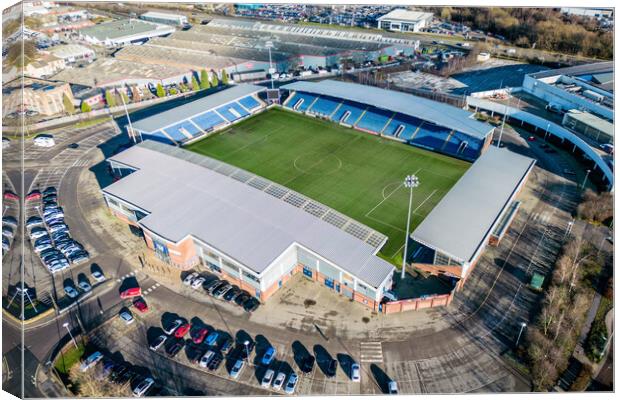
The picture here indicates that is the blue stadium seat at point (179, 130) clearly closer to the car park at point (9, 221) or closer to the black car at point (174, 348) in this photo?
the car park at point (9, 221)

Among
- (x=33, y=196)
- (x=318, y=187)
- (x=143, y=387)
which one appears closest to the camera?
(x=143, y=387)

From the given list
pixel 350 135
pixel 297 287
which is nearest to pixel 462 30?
pixel 350 135

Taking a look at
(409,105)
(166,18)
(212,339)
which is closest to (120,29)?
(166,18)

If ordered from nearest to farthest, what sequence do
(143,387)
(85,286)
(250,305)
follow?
(143,387) → (250,305) → (85,286)

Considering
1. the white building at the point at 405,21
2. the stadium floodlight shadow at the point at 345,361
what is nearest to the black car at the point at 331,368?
the stadium floodlight shadow at the point at 345,361

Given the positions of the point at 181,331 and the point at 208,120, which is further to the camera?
the point at 208,120

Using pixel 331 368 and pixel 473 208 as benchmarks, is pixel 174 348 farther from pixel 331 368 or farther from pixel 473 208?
pixel 473 208

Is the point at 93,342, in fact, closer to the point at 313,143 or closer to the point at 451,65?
the point at 313,143

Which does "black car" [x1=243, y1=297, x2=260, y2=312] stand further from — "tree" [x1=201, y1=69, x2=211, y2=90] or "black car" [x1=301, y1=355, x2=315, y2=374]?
"tree" [x1=201, y1=69, x2=211, y2=90]
